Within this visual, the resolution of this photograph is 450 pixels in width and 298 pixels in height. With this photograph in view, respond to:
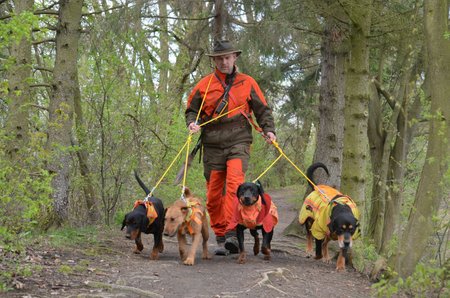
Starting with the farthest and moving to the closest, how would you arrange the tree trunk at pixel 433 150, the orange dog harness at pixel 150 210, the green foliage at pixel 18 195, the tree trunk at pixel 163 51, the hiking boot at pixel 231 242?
the tree trunk at pixel 163 51 < the hiking boot at pixel 231 242 < the orange dog harness at pixel 150 210 < the tree trunk at pixel 433 150 < the green foliage at pixel 18 195

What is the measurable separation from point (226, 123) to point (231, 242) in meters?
1.44

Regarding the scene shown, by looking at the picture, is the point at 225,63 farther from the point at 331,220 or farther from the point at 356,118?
the point at 356,118

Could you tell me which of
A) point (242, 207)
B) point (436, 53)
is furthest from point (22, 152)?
point (436, 53)

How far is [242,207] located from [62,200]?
299cm

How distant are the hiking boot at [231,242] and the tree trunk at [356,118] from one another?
2893 millimetres

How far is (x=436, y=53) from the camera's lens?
18.8 ft

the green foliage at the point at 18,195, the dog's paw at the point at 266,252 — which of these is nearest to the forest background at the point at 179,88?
the green foliage at the point at 18,195

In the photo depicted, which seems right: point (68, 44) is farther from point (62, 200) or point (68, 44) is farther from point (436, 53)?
point (436, 53)

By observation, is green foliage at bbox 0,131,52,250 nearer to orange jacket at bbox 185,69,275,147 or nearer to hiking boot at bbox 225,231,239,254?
orange jacket at bbox 185,69,275,147

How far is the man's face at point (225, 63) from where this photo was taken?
6.92 metres

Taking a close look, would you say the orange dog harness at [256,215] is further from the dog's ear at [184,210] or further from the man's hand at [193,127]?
the man's hand at [193,127]

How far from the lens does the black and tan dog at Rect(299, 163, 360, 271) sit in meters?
6.49

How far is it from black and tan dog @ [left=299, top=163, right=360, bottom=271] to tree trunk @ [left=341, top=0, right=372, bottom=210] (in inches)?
73.5

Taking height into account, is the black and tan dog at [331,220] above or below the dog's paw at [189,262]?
above
